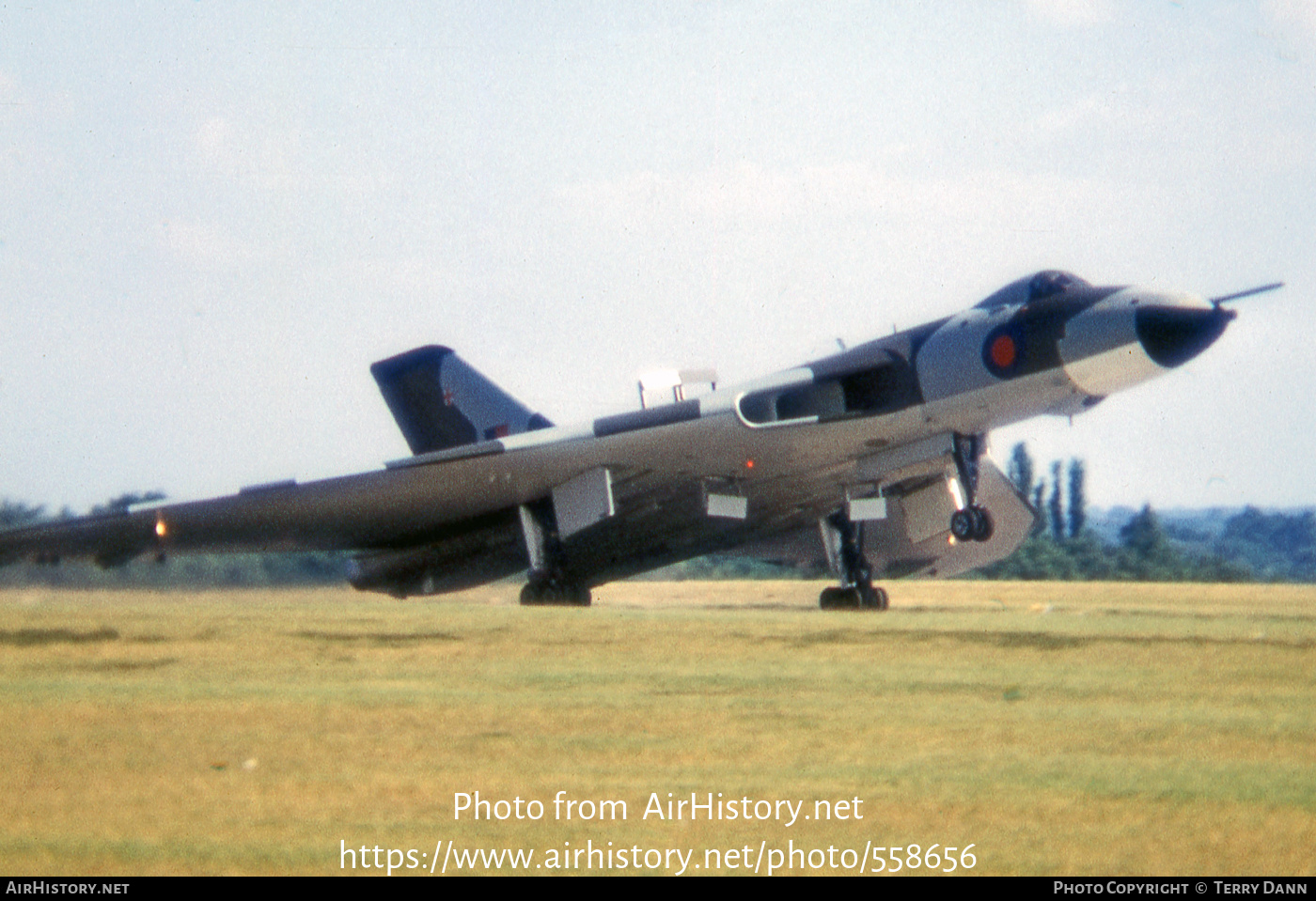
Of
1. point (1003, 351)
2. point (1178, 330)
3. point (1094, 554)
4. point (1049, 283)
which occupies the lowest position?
point (1094, 554)

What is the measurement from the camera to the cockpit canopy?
14262 mm

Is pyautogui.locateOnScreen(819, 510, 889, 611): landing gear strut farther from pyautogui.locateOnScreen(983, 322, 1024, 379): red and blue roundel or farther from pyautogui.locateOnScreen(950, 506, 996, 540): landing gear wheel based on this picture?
pyautogui.locateOnScreen(983, 322, 1024, 379): red and blue roundel

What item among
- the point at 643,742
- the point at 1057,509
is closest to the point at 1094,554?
the point at 1057,509

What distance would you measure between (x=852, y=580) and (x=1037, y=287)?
5.05m

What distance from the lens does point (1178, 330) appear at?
13.2 m

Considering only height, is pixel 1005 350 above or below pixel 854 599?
above

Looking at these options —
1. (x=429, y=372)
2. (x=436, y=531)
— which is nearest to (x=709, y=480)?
(x=436, y=531)

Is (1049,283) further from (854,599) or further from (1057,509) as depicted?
(1057,509)

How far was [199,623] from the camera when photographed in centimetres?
1227

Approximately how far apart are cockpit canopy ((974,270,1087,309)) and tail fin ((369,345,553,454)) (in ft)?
24.7

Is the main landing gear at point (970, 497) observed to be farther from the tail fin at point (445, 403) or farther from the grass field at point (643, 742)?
the tail fin at point (445, 403)

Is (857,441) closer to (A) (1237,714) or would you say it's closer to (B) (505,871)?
(A) (1237,714)

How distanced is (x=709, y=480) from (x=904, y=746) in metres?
10.6

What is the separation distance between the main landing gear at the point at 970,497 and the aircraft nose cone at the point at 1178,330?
7.78ft
